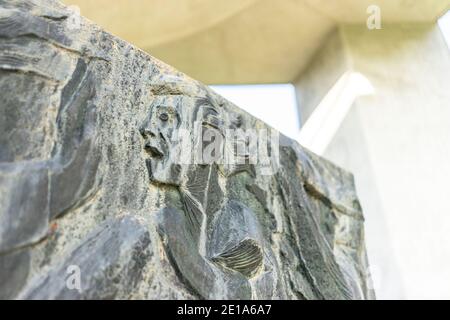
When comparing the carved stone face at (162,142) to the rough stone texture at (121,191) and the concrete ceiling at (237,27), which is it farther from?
the concrete ceiling at (237,27)

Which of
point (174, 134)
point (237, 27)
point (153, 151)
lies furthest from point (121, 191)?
Result: point (237, 27)

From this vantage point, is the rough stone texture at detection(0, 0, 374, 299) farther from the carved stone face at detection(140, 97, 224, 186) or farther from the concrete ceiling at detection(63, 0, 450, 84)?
the concrete ceiling at detection(63, 0, 450, 84)

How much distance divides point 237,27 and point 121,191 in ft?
11.0

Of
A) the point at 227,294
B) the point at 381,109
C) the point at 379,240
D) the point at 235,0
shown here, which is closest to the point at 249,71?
the point at 235,0

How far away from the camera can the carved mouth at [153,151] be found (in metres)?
1.89

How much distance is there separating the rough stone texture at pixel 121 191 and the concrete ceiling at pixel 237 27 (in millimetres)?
2450

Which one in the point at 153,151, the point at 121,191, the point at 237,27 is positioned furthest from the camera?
the point at 237,27

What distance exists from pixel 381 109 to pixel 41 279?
3359mm

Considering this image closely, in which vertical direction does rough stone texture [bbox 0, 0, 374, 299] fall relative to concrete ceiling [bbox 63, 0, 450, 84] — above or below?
below

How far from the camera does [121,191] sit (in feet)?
5.66

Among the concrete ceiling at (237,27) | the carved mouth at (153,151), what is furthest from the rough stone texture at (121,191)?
the concrete ceiling at (237,27)

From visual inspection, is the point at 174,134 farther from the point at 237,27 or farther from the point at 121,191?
the point at 237,27

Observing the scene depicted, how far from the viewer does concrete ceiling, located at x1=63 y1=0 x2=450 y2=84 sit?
4418 mm

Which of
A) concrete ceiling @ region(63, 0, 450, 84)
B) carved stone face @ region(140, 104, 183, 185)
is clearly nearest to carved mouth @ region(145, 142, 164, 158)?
carved stone face @ region(140, 104, 183, 185)
